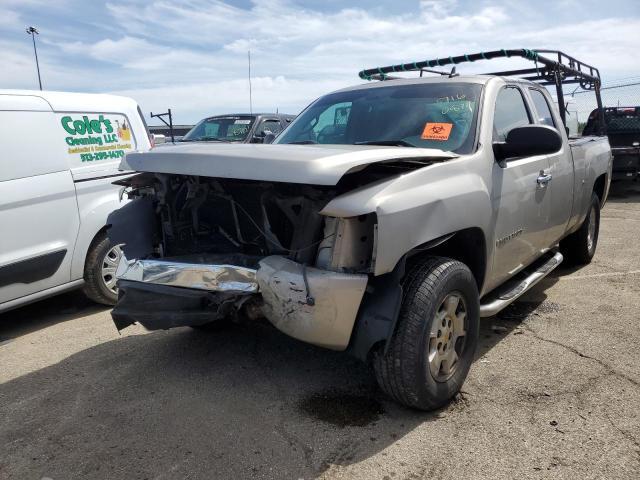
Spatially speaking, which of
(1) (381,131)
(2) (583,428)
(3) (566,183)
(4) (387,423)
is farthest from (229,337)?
(3) (566,183)

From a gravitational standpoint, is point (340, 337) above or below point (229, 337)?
above

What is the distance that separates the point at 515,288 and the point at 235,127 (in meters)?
7.95

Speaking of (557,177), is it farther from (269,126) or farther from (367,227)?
(269,126)

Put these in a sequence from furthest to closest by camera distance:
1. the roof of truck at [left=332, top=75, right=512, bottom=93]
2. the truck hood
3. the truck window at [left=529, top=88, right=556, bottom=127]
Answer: the truck window at [left=529, top=88, right=556, bottom=127] < the roof of truck at [left=332, top=75, right=512, bottom=93] < the truck hood

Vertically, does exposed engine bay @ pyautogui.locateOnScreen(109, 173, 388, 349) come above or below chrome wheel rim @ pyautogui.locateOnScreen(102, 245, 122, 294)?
above

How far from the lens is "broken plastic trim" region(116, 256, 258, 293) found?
2.87 m

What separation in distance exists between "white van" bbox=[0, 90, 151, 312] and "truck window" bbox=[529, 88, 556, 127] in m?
3.52

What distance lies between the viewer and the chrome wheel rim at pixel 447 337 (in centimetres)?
299

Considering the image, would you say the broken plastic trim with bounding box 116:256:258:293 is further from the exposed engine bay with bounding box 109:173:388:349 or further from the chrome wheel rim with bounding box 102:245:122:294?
the chrome wheel rim with bounding box 102:245:122:294

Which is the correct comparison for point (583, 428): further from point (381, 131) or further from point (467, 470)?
point (381, 131)

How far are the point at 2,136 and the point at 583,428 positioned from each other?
4.58 metres

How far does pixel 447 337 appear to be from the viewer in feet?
10.2

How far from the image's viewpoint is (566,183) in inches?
184

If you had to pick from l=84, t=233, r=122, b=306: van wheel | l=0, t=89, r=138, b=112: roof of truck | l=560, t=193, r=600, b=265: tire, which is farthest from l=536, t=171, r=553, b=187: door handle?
l=0, t=89, r=138, b=112: roof of truck
